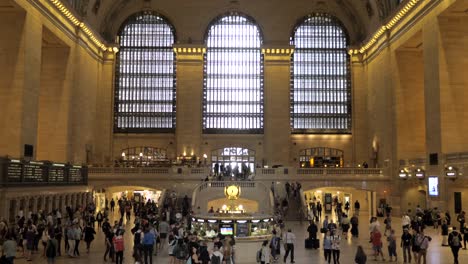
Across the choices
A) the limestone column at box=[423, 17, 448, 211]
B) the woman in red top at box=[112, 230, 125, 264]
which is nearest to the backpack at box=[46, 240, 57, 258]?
the woman in red top at box=[112, 230, 125, 264]

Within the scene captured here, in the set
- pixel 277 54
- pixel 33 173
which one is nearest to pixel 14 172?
pixel 33 173

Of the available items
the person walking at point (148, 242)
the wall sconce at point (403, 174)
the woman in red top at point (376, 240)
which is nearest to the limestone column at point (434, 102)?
the wall sconce at point (403, 174)

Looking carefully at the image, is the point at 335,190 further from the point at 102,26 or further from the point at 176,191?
the point at 102,26

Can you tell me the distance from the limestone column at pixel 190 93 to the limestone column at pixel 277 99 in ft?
19.8

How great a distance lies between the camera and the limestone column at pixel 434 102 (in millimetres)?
30906

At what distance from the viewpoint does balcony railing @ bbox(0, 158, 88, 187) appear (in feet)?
83.0

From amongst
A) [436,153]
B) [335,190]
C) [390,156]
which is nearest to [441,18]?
[436,153]

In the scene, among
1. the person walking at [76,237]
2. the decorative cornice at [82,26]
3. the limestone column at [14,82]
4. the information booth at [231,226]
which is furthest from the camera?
the decorative cornice at [82,26]

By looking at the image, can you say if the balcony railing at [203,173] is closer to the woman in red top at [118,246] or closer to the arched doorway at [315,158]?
the arched doorway at [315,158]

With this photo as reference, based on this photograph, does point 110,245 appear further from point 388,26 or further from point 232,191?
point 388,26

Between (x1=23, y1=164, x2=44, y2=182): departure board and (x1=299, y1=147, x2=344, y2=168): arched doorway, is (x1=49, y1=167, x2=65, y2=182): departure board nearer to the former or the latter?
(x1=23, y1=164, x2=44, y2=182): departure board

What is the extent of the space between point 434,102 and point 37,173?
76.3ft

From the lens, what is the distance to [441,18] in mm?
31797

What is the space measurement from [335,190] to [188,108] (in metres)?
15.1
